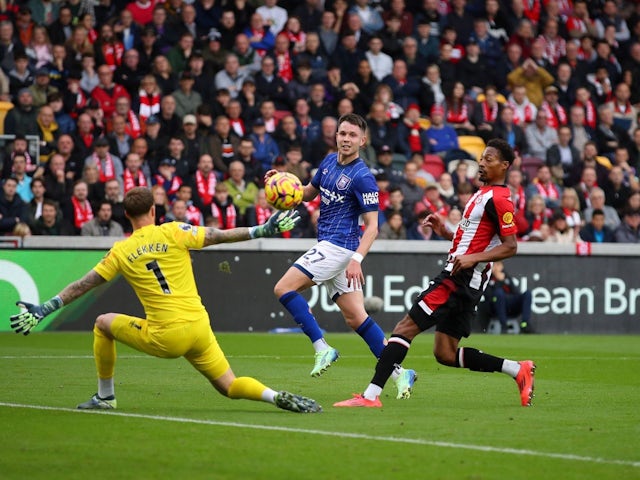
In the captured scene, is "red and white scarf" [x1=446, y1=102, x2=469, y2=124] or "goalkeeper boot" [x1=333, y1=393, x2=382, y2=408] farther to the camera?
"red and white scarf" [x1=446, y1=102, x2=469, y2=124]

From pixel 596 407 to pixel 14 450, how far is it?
4.79 meters

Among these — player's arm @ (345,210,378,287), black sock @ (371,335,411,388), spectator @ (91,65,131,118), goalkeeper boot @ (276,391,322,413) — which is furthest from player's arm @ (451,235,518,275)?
spectator @ (91,65,131,118)

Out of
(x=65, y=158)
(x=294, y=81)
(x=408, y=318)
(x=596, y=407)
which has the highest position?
(x=294, y=81)

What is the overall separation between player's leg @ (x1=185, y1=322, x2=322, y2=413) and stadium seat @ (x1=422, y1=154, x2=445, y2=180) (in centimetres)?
1525

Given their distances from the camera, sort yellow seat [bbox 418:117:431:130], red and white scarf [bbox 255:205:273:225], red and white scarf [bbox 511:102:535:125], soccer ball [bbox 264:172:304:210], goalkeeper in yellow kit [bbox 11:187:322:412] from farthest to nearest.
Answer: red and white scarf [bbox 511:102:535:125] → yellow seat [bbox 418:117:431:130] → red and white scarf [bbox 255:205:273:225] → soccer ball [bbox 264:172:304:210] → goalkeeper in yellow kit [bbox 11:187:322:412]

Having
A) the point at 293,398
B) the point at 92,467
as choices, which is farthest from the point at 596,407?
the point at 92,467

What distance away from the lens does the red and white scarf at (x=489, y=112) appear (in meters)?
25.3

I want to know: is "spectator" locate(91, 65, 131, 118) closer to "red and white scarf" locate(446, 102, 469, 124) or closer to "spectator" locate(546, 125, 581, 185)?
"red and white scarf" locate(446, 102, 469, 124)

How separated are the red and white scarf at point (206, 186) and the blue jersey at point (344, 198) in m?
9.90

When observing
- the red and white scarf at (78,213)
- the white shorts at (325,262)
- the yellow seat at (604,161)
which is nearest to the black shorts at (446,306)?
the white shorts at (325,262)

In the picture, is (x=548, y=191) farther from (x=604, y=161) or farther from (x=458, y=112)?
(x=458, y=112)

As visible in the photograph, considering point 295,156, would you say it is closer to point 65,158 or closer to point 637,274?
point 65,158

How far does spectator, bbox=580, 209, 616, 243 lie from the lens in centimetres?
2339

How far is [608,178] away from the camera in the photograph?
24.9 metres
